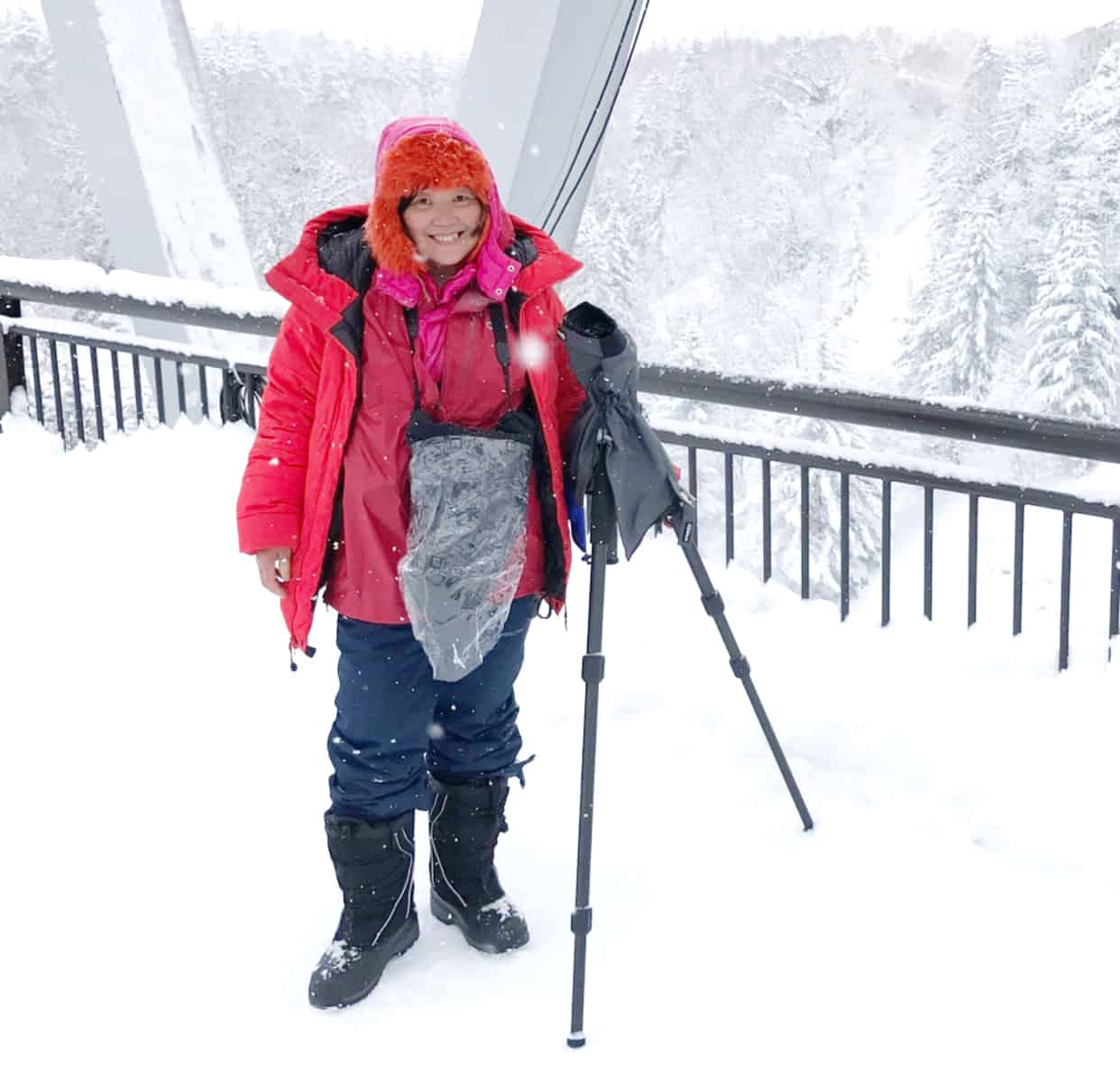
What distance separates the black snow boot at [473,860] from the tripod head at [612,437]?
0.67 metres

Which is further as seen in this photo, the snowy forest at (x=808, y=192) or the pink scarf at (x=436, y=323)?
the snowy forest at (x=808, y=192)

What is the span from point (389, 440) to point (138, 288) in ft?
13.3

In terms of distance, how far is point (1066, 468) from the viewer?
85.8 feet

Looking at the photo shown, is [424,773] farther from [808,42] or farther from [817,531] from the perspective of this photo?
[808,42]

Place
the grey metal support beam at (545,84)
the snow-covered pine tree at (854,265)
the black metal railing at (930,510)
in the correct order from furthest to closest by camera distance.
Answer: the snow-covered pine tree at (854,265), the grey metal support beam at (545,84), the black metal railing at (930,510)

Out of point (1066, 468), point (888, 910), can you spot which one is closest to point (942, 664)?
point (888, 910)

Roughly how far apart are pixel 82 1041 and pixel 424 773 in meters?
0.88

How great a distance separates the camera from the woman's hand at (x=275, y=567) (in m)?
2.38

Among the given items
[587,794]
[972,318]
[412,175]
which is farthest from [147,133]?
[972,318]

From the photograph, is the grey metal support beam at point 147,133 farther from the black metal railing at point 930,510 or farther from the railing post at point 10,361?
the black metal railing at point 930,510

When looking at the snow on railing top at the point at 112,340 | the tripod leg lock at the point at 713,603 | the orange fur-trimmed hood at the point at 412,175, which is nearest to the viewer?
the orange fur-trimmed hood at the point at 412,175

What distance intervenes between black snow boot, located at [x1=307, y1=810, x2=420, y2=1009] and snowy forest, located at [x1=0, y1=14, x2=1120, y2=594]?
62.1 feet

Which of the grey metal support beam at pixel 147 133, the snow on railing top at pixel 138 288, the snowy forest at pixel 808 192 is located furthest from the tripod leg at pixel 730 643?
the snowy forest at pixel 808 192

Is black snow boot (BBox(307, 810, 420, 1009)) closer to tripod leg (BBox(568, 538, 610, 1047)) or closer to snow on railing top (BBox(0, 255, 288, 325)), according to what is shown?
tripod leg (BBox(568, 538, 610, 1047))
